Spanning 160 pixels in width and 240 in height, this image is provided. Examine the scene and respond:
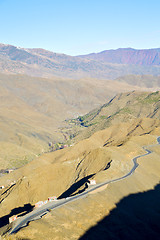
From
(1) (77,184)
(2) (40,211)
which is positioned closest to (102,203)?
(2) (40,211)

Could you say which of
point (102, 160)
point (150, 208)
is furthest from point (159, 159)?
point (150, 208)

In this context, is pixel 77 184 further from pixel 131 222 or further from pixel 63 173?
pixel 131 222

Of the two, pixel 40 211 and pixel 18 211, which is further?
pixel 18 211

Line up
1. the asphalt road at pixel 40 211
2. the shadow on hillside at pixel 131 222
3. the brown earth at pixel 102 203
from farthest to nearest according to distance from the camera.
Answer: the asphalt road at pixel 40 211, the shadow on hillside at pixel 131 222, the brown earth at pixel 102 203

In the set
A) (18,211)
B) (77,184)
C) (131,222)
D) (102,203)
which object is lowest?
(18,211)

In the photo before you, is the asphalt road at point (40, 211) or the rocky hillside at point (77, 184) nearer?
the rocky hillside at point (77, 184)

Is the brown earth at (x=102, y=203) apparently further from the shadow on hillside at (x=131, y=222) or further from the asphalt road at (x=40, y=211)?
the asphalt road at (x=40, y=211)

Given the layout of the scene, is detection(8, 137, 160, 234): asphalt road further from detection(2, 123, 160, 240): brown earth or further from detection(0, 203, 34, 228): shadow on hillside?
detection(0, 203, 34, 228): shadow on hillside

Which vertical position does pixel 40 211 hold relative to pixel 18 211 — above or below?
above

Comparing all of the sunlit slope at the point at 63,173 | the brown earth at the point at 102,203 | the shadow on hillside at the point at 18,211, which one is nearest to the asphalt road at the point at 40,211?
the brown earth at the point at 102,203
